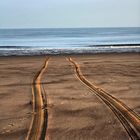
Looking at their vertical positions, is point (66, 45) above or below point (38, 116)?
above

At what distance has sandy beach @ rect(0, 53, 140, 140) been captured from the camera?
5.23 metres

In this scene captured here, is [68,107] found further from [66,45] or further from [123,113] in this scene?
[66,45]

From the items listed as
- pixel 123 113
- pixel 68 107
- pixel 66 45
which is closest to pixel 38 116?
pixel 68 107

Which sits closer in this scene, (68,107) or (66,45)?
(68,107)

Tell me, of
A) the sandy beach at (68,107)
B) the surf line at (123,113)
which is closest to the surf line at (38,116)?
the sandy beach at (68,107)

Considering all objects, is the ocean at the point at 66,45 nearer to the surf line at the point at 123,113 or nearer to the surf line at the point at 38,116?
the surf line at the point at 38,116

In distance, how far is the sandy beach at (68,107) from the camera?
523cm

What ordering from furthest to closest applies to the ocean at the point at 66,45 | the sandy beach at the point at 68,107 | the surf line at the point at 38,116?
1. the ocean at the point at 66,45
2. the sandy beach at the point at 68,107
3. the surf line at the point at 38,116

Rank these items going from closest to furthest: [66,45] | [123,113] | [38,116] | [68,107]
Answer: [38,116], [123,113], [68,107], [66,45]

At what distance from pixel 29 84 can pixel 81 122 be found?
13.7 feet

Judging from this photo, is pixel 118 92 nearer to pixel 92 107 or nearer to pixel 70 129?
pixel 92 107

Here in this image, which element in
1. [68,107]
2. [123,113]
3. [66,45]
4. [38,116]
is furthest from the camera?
[66,45]

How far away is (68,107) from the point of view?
265 inches

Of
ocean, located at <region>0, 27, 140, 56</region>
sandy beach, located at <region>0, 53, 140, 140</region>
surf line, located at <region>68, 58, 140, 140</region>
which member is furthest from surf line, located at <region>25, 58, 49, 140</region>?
ocean, located at <region>0, 27, 140, 56</region>
